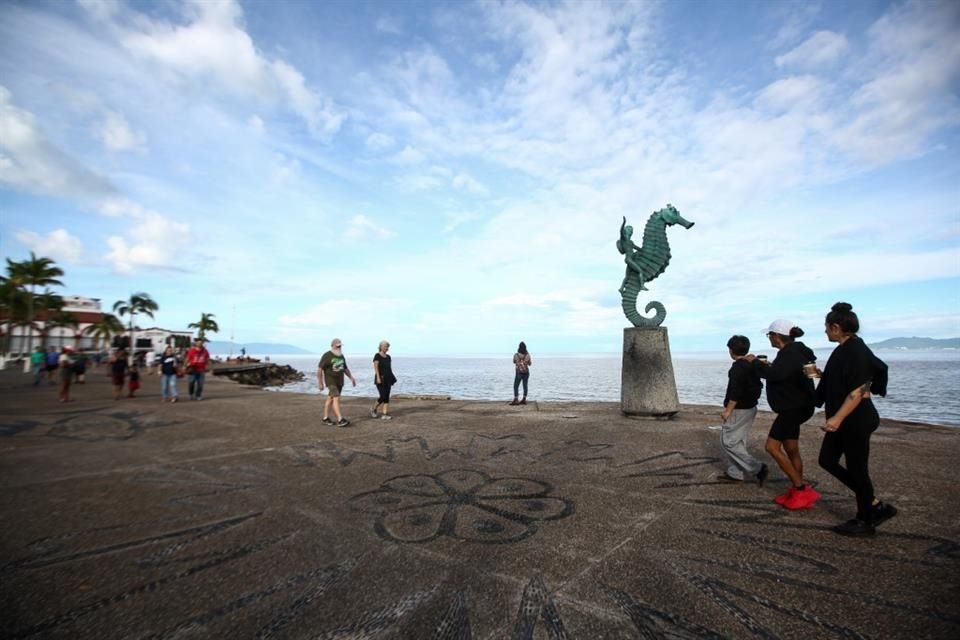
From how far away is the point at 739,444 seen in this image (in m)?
5.55

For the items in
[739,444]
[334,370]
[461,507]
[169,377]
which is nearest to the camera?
[461,507]

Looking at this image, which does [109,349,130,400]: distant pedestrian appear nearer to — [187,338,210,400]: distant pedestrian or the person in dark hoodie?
[187,338,210,400]: distant pedestrian

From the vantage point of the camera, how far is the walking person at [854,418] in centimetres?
383

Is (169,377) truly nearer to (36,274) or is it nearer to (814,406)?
(814,406)

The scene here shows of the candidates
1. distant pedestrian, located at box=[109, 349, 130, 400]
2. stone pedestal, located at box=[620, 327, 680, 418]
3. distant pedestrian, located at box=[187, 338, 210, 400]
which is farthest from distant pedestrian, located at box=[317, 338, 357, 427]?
distant pedestrian, located at box=[109, 349, 130, 400]

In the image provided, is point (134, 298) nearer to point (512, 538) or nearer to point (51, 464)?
point (51, 464)

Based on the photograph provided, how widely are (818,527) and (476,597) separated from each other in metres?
3.34

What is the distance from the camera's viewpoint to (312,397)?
16641 millimetres

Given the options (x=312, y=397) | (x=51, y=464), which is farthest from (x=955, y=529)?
(x=312, y=397)

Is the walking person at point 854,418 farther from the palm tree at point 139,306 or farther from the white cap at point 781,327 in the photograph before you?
the palm tree at point 139,306

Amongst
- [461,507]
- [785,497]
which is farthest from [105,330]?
[785,497]

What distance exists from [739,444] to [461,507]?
3534 mm

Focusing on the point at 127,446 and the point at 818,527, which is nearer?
the point at 818,527

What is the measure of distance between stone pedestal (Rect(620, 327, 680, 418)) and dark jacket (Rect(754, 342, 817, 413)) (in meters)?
5.46
